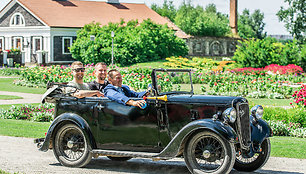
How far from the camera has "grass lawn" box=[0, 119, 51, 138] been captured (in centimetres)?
Result: 1144

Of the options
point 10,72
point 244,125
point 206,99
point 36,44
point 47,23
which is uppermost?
point 47,23

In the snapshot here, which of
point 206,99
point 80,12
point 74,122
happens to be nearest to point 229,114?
point 206,99

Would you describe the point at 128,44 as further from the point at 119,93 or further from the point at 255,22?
the point at 255,22

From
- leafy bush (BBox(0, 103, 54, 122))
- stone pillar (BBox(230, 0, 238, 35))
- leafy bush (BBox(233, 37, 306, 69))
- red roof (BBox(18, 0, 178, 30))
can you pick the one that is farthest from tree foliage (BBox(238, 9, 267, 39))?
leafy bush (BBox(0, 103, 54, 122))

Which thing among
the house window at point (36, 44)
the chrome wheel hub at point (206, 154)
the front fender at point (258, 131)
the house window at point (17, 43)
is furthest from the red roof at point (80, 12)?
the chrome wheel hub at point (206, 154)

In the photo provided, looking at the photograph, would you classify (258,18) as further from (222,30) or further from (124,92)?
(124,92)

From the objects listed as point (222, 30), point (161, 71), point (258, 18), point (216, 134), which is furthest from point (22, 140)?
point (258, 18)

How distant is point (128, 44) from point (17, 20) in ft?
48.7

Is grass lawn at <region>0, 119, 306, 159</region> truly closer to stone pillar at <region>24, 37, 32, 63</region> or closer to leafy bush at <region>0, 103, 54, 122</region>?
leafy bush at <region>0, 103, 54, 122</region>

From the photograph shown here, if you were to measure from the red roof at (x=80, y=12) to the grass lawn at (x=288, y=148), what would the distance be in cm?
3945

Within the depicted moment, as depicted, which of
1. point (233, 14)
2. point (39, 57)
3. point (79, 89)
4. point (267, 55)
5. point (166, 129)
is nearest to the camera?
point (166, 129)

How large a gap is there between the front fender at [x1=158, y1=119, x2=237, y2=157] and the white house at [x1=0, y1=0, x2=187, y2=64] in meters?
41.7

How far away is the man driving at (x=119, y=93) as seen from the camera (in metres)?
7.60

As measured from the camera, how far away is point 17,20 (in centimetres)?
5169
